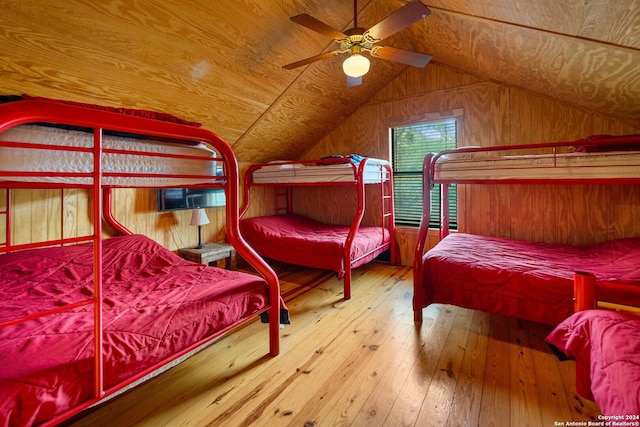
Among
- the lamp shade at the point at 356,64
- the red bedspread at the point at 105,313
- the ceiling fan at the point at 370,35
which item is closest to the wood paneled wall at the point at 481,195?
the red bedspread at the point at 105,313

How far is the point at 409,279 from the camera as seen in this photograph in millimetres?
3168

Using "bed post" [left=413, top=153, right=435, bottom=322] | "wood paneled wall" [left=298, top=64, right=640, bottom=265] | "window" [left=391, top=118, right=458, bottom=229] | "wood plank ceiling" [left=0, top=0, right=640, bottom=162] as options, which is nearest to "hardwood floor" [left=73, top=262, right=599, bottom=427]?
"bed post" [left=413, top=153, right=435, bottom=322]

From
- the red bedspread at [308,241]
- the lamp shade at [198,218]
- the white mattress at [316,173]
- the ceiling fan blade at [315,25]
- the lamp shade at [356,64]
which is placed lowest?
the red bedspread at [308,241]

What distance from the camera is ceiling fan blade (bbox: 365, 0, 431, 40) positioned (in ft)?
5.21

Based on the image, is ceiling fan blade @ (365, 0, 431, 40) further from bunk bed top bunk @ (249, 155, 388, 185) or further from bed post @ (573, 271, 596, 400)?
bed post @ (573, 271, 596, 400)

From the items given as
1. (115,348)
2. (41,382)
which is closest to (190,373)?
(115,348)

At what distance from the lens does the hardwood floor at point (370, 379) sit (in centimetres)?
132

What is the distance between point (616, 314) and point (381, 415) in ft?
3.20

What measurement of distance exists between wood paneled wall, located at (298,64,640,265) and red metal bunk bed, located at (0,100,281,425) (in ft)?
8.74

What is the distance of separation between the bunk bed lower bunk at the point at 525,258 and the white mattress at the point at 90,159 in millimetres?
1663

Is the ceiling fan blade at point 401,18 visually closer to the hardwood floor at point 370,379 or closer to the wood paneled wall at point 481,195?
the wood paneled wall at point 481,195

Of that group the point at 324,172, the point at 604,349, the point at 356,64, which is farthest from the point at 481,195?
the point at 604,349

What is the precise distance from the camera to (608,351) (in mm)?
855

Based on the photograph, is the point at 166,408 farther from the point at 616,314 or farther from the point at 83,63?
the point at 83,63
